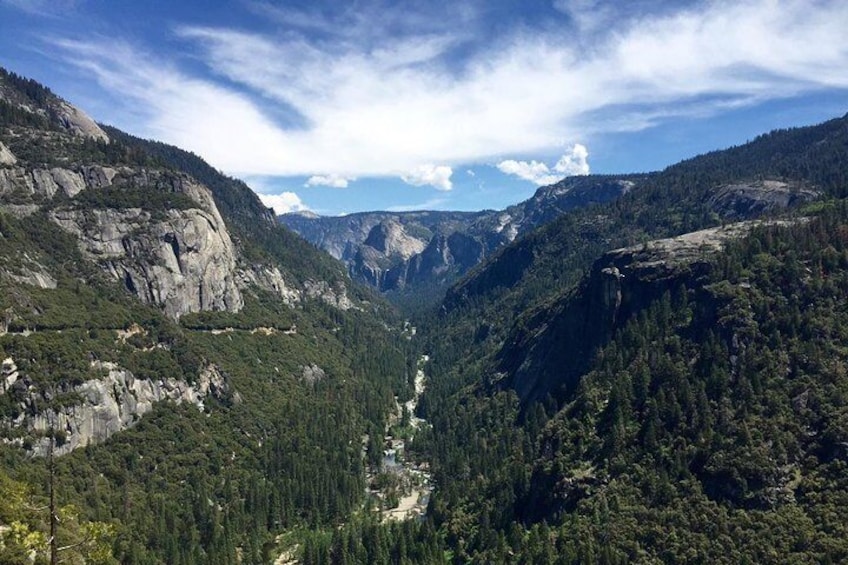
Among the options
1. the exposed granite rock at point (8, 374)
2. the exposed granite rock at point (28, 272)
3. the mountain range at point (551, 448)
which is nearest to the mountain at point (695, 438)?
the mountain range at point (551, 448)

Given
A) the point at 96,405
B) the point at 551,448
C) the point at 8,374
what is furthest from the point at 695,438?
the point at 8,374

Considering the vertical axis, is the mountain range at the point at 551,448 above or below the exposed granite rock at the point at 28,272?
below

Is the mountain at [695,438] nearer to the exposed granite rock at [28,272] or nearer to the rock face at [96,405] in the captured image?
the rock face at [96,405]

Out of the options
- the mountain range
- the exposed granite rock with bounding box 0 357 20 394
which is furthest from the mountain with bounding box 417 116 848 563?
the exposed granite rock with bounding box 0 357 20 394

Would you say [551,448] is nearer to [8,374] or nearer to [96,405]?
[96,405]

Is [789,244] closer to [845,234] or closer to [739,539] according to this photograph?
[845,234]

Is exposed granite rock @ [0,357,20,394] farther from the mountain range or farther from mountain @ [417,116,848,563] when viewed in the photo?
mountain @ [417,116,848,563]

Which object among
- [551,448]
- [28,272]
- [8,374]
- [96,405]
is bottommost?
[551,448]

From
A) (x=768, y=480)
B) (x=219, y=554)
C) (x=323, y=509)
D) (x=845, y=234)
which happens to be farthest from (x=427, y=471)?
(x=845, y=234)
